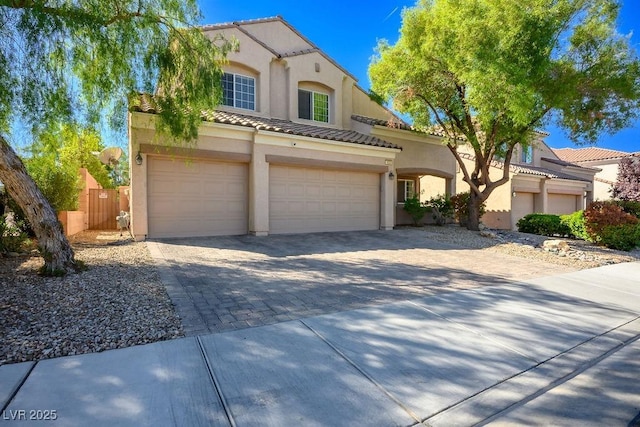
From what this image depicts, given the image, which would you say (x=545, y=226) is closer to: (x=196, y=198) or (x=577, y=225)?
(x=577, y=225)

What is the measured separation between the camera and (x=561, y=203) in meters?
25.0

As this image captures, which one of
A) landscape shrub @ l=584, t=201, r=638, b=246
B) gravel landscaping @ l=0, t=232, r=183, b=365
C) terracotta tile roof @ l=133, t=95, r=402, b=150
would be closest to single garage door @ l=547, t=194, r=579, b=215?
landscape shrub @ l=584, t=201, r=638, b=246

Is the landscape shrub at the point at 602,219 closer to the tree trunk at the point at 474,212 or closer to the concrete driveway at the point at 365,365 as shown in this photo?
the tree trunk at the point at 474,212

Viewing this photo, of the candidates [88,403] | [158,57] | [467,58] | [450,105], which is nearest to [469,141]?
[450,105]

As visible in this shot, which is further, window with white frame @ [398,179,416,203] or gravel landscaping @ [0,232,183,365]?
window with white frame @ [398,179,416,203]

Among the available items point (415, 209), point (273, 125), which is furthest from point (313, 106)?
point (415, 209)

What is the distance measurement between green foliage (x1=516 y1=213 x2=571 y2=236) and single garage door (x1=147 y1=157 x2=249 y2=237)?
1385 centimetres

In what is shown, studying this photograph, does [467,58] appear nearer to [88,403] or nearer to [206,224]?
[206,224]

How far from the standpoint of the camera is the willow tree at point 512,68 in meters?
10.3

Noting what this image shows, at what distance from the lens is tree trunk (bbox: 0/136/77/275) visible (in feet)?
20.0

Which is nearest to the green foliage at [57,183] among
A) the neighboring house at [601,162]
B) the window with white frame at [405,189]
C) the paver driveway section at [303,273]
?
the paver driveway section at [303,273]

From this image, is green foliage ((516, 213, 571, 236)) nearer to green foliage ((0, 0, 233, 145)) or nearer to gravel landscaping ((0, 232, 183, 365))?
green foliage ((0, 0, 233, 145))

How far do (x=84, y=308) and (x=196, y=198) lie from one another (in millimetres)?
7120

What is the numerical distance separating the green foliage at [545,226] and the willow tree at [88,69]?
15.6m
